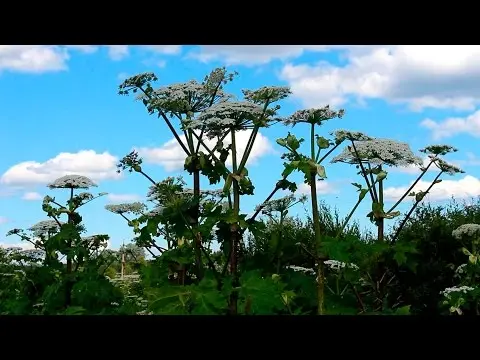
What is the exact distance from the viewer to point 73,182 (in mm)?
5418

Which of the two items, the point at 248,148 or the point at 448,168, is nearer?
the point at 248,148

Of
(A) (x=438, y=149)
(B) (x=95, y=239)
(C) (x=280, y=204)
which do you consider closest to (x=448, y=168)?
(A) (x=438, y=149)

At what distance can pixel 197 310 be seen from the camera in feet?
11.3

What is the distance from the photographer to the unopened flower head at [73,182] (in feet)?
17.8

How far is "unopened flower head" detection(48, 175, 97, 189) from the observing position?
543 centimetres

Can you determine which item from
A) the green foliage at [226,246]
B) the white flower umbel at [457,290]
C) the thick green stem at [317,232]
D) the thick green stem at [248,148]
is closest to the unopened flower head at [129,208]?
the green foliage at [226,246]

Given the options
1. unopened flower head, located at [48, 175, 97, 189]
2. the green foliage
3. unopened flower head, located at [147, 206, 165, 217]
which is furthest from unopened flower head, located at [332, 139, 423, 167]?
unopened flower head, located at [48, 175, 97, 189]

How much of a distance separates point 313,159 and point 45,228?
257cm

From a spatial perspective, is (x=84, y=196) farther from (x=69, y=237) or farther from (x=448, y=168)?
(x=448, y=168)

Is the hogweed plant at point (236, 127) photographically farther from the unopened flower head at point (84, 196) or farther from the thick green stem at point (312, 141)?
the unopened flower head at point (84, 196)

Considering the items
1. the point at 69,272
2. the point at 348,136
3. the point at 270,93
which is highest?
the point at 270,93

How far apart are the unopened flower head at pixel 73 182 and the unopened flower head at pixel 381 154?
202 centimetres
